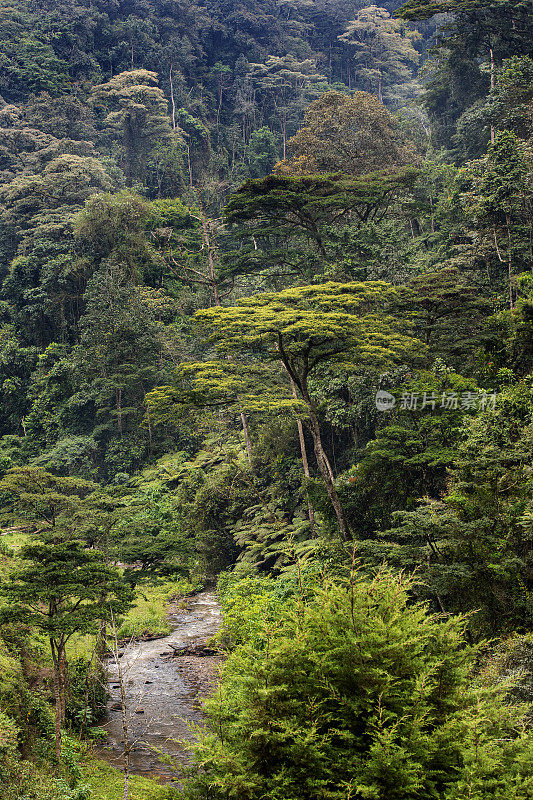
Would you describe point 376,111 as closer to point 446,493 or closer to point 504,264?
point 504,264

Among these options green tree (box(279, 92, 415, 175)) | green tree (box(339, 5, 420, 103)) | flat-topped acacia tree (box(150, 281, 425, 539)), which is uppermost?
green tree (box(339, 5, 420, 103))

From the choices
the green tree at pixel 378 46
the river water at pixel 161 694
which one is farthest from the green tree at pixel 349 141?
the green tree at pixel 378 46

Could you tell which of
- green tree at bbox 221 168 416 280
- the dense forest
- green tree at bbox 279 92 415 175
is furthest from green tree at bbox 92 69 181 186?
green tree at bbox 221 168 416 280

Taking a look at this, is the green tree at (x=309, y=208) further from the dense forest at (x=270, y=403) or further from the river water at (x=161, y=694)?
the river water at (x=161, y=694)

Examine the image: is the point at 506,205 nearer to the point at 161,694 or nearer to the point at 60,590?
the point at 60,590

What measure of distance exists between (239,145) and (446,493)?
128ft

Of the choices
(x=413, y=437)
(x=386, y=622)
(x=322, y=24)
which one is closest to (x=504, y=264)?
(x=413, y=437)

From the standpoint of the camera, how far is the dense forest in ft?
17.3

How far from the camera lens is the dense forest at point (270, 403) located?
527 centimetres

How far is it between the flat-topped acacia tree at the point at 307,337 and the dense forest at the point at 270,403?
10 cm

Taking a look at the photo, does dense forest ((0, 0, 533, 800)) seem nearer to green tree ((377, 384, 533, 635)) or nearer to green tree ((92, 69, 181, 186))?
green tree ((377, 384, 533, 635))

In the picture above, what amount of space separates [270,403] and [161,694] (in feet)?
22.2

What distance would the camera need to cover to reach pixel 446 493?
1203 centimetres

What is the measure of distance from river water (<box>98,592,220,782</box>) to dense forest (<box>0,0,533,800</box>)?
659 millimetres
